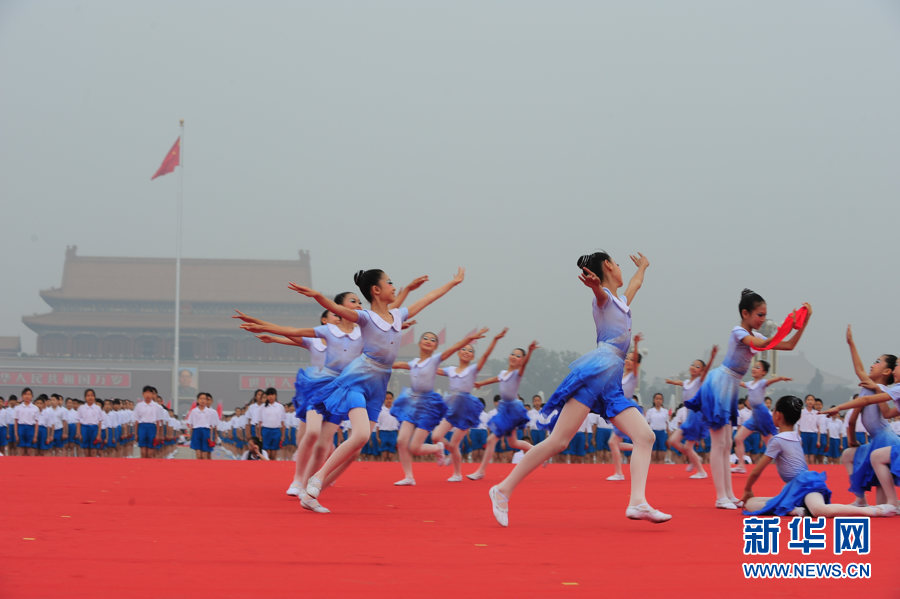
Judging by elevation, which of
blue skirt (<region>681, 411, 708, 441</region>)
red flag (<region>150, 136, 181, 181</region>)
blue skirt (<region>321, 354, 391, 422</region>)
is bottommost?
blue skirt (<region>681, 411, 708, 441</region>)

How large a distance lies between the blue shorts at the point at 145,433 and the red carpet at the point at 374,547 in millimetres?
9918

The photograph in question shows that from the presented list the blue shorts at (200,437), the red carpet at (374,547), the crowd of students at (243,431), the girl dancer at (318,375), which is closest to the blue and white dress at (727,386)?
the red carpet at (374,547)

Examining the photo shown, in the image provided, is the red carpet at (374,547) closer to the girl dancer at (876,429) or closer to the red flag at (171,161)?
the girl dancer at (876,429)

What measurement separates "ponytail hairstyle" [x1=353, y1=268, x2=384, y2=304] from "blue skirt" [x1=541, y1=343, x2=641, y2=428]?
1818 mm

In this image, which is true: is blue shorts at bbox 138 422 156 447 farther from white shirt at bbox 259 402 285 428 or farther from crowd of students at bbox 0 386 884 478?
white shirt at bbox 259 402 285 428

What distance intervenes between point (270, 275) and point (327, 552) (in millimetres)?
62357

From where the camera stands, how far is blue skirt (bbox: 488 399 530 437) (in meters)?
10.2

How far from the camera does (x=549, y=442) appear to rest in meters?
5.59

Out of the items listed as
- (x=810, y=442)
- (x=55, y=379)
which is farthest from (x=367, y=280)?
(x=55, y=379)

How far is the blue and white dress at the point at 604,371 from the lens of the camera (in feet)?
18.6

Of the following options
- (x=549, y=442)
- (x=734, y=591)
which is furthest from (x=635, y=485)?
(x=734, y=591)

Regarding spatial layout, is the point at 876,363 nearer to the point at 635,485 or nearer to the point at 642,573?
the point at 635,485

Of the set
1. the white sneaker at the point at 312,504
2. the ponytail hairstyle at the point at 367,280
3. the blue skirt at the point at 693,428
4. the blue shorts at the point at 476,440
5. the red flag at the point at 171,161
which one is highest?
the red flag at the point at 171,161

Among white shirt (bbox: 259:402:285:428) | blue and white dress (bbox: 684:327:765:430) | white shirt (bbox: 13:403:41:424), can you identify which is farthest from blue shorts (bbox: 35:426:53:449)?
blue and white dress (bbox: 684:327:765:430)
